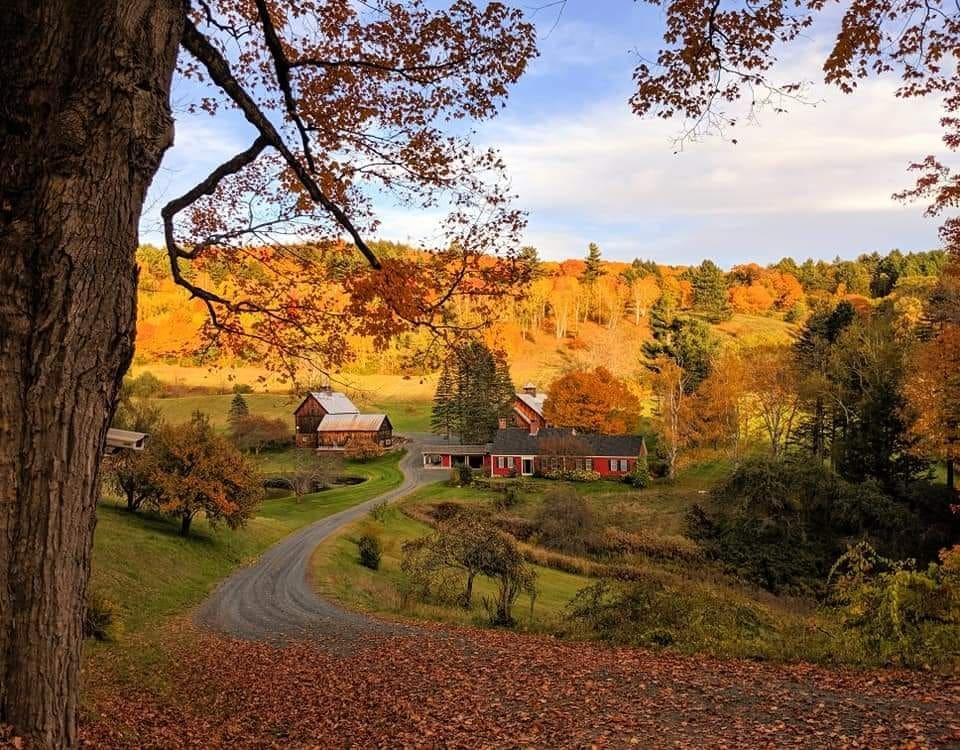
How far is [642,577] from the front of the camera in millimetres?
26344

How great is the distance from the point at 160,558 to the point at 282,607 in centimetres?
740

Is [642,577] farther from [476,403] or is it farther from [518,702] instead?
[476,403]

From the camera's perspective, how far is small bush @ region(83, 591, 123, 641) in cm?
1203

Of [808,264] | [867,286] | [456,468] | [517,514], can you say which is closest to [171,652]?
[517,514]

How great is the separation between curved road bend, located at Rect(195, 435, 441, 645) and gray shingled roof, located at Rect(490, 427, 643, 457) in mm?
23977

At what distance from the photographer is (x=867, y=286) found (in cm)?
11506

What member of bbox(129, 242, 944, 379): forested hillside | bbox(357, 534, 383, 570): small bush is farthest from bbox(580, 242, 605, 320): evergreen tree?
bbox(357, 534, 383, 570): small bush

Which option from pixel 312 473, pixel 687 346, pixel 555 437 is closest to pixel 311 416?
pixel 312 473

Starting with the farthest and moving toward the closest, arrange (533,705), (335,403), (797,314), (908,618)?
(797,314) → (335,403) → (908,618) → (533,705)

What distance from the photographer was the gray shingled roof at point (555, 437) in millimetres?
53531

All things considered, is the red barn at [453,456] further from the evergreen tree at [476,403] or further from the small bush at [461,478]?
the small bush at [461,478]

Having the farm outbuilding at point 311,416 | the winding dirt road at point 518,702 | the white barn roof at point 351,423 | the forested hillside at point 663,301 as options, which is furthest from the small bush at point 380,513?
the forested hillside at point 663,301

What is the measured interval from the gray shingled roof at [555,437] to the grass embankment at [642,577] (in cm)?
439

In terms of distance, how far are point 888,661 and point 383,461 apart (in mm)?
59419
